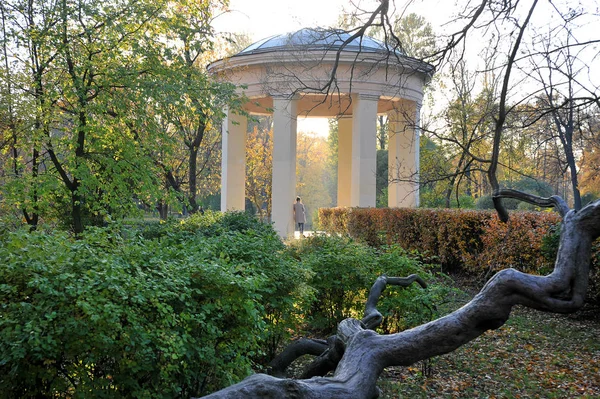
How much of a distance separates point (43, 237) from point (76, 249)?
15.9 inches

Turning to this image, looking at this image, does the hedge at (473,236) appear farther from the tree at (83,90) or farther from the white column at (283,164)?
the tree at (83,90)

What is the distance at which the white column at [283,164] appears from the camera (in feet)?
66.9

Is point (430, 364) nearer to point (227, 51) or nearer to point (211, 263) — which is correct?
point (211, 263)

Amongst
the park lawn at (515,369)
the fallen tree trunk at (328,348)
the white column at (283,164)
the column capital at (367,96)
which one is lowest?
the park lawn at (515,369)

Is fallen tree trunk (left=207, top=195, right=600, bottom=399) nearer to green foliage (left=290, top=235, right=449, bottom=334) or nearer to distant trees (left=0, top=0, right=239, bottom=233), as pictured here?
green foliage (left=290, top=235, right=449, bottom=334)

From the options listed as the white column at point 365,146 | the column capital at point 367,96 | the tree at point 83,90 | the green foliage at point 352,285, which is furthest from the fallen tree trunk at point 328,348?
the column capital at point 367,96

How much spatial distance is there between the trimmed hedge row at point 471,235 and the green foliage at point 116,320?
165 inches

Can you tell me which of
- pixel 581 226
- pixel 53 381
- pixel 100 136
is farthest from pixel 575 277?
pixel 100 136

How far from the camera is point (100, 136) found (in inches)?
434

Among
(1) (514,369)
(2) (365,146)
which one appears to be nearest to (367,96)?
(2) (365,146)

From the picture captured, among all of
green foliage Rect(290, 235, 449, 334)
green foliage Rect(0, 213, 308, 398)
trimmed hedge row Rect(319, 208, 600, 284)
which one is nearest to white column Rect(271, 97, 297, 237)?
trimmed hedge row Rect(319, 208, 600, 284)

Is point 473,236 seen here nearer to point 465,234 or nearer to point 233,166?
point 465,234

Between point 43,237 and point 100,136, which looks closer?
point 43,237

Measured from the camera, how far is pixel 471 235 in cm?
1272
